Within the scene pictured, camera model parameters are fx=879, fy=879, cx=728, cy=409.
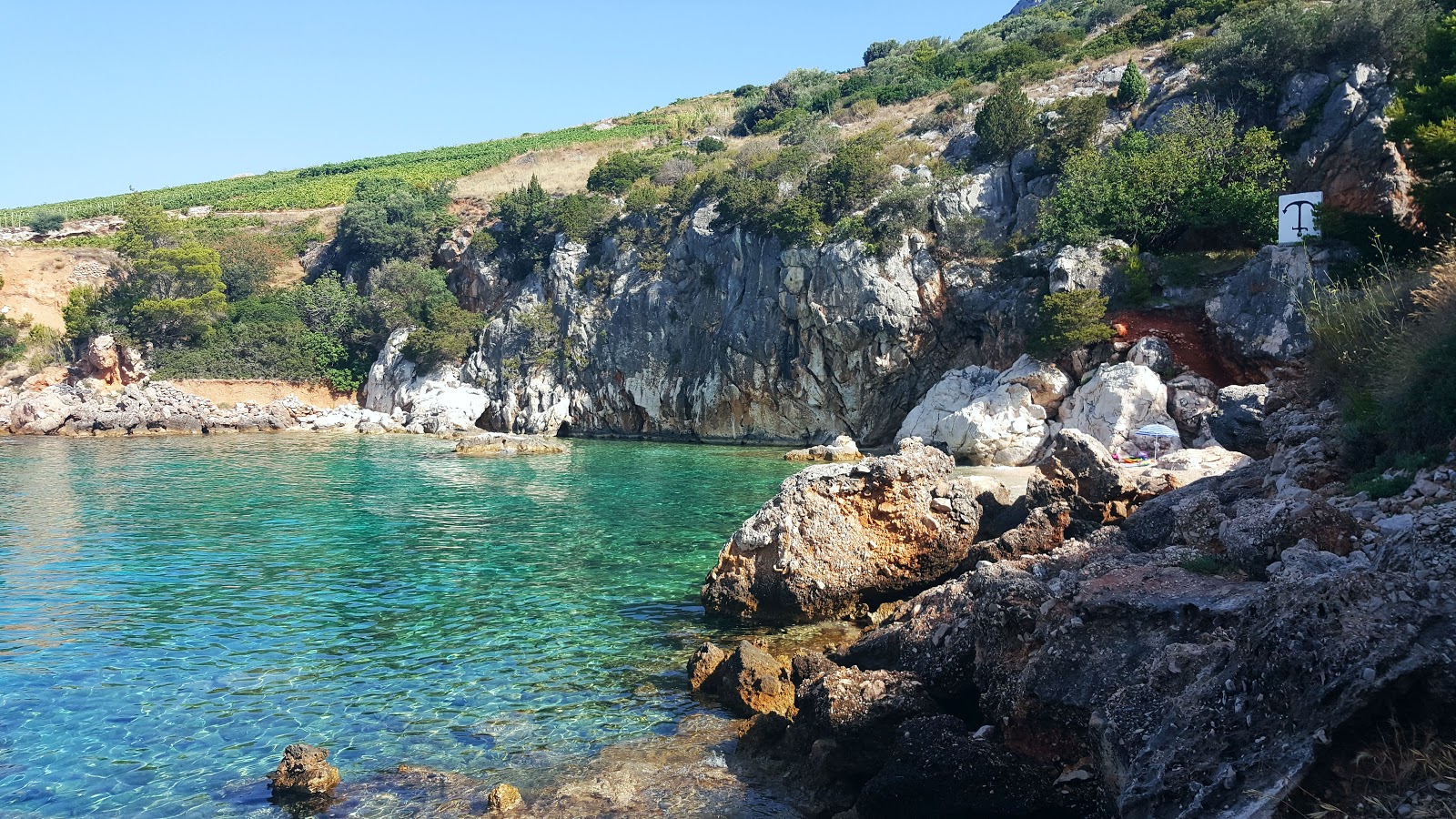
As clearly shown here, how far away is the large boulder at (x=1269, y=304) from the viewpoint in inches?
1045

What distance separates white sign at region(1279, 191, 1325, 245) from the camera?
92.2 feet

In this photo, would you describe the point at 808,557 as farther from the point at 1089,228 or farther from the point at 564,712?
the point at 1089,228

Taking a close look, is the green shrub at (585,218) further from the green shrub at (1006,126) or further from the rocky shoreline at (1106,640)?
the rocky shoreline at (1106,640)

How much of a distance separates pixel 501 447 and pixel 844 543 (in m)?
28.1

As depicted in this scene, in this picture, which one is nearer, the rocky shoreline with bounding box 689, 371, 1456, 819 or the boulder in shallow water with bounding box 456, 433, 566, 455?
the rocky shoreline with bounding box 689, 371, 1456, 819

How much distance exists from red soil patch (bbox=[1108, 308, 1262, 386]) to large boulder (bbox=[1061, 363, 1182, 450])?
1710 millimetres

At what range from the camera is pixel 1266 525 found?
25.9ft

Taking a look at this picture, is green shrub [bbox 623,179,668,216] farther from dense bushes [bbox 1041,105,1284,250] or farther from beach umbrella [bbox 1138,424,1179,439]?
beach umbrella [bbox 1138,424,1179,439]

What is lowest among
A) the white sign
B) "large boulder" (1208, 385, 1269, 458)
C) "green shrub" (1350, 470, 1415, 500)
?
"large boulder" (1208, 385, 1269, 458)

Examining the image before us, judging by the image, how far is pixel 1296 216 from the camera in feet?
93.0

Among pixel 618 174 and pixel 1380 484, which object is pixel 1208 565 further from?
pixel 618 174

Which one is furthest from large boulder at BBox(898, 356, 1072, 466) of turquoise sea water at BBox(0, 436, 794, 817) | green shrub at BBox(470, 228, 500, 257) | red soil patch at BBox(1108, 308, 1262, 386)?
green shrub at BBox(470, 228, 500, 257)

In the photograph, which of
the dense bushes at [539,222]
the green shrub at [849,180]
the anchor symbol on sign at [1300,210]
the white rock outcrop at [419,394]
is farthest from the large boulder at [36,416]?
the anchor symbol on sign at [1300,210]

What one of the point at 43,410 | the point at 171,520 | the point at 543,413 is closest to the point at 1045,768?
the point at 171,520
